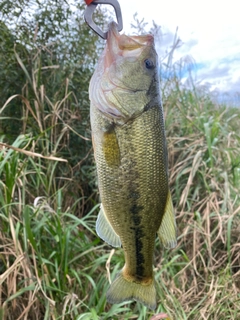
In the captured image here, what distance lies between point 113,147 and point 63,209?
1781 millimetres

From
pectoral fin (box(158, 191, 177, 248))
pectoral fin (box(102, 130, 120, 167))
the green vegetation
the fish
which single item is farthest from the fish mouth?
the green vegetation

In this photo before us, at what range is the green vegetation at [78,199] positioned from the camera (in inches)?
69.7

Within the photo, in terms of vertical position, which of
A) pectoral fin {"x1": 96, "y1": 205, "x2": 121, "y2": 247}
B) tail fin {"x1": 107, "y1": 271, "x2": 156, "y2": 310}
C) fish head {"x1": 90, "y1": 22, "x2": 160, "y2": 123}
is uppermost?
fish head {"x1": 90, "y1": 22, "x2": 160, "y2": 123}

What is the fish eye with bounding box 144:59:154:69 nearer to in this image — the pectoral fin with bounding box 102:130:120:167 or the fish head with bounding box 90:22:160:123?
the fish head with bounding box 90:22:160:123

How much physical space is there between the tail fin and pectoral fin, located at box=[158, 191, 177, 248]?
144 millimetres

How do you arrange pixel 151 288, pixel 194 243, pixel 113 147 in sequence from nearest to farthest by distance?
pixel 113 147 < pixel 151 288 < pixel 194 243

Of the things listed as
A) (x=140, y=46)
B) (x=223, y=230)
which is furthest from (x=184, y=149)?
(x=140, y=46)

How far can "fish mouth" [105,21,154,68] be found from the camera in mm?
848

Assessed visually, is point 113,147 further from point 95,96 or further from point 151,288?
point 151,288

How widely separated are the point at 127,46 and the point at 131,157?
0.28 meters

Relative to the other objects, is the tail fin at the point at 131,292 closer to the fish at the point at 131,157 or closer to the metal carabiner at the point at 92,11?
the fish at the point at 131,157

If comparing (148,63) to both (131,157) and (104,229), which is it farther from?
(104,229)

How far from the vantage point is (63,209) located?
2.50 metres

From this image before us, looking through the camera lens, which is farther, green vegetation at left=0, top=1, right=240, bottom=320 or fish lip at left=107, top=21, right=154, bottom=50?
green vegetation at left=0, top=1, right=240, bottom=320
